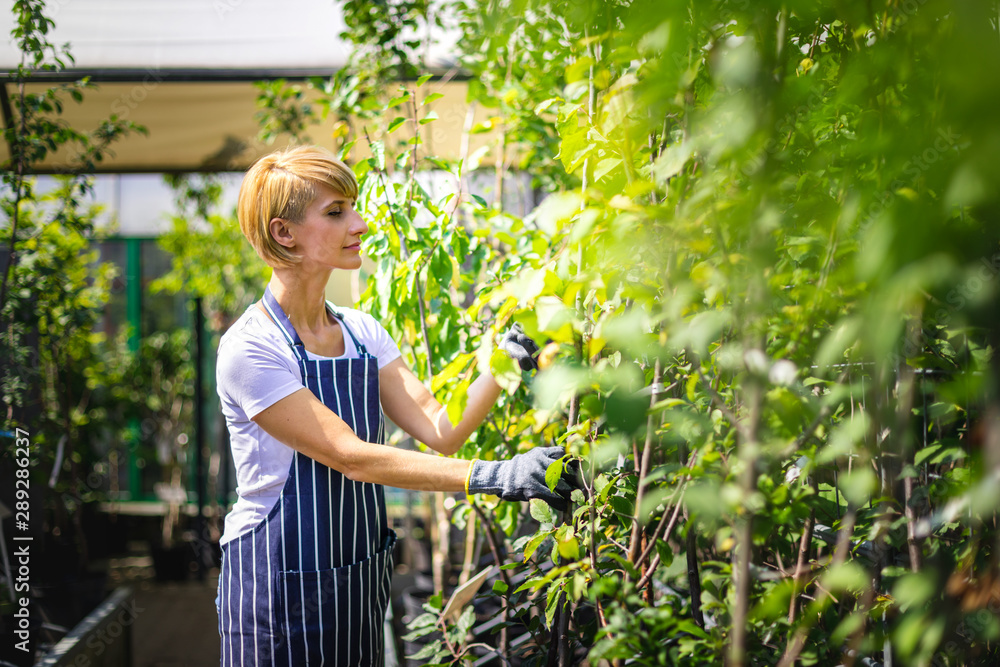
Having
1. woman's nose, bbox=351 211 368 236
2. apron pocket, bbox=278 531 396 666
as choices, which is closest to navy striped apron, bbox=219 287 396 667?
apron pocket, bbox=278 531 396 666

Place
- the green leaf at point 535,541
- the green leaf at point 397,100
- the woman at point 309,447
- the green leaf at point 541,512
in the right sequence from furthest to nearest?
the green leaf at point 397,100 → the woman at point 309,447 → the green leaf at point 541,512 → the green leaf at point 535,541

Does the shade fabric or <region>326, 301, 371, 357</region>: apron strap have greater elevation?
the shade fabric

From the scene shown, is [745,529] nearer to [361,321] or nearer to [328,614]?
[328,614]

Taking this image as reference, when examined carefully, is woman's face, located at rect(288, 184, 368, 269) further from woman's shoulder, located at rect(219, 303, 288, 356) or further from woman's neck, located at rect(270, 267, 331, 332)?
woman's shoulder, located at rect(219, 303, 288, 356)

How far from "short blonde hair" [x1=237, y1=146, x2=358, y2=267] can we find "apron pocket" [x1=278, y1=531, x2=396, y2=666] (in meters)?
0.67

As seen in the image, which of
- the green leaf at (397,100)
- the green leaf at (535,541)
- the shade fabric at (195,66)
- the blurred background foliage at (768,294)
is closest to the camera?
the blurred background foliage at (768,294)

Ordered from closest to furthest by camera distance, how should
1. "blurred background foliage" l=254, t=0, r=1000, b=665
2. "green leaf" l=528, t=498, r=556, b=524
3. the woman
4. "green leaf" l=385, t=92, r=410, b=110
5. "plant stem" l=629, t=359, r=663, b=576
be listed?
1. "blurred background foliage" l=254, t=0, r=1000, b=665
2. "plant stem" l=629, t=359, r=663, b=576
3. "green leaf" l=528, t=498, r=556, b=524
4. the woman
5. "green leaf" l=385, t=92, r=410, b=110

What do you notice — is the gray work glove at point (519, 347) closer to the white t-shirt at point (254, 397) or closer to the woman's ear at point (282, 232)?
the white t-shirt at point (254, 397)

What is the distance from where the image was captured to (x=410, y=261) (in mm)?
1450

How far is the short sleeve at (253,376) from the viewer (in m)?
1.31

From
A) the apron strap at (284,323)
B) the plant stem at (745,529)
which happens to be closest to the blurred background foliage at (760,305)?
the plant stem at (745,529)

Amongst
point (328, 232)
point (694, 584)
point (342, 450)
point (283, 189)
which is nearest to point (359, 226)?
point (328, 232)

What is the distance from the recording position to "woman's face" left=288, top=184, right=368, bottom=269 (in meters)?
1.48

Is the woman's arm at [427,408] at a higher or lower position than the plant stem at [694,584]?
higher
